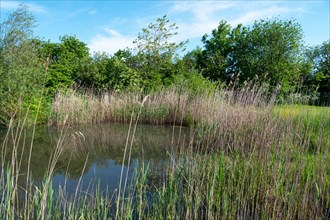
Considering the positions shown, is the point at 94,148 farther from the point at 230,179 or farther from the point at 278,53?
the point at 278,53

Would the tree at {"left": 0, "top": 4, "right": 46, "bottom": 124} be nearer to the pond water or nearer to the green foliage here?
the pond water

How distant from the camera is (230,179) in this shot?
3072 mm

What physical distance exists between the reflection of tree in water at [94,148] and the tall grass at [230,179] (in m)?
0.64

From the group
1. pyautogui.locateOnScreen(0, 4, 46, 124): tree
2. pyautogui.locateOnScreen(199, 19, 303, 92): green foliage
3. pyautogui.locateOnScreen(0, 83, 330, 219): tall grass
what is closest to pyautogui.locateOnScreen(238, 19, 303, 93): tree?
pyautogui.locateOnScreen(199, 19, 303, 92): green foliage

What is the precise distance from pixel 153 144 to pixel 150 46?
27.5ft

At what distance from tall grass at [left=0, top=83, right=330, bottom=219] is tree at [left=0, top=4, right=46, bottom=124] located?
4600mm

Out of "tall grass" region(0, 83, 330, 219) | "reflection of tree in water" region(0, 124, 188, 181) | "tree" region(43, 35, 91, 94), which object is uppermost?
"tree" region(43, 35, 91, 94)

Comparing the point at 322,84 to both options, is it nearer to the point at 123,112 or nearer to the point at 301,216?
the point at 123,112

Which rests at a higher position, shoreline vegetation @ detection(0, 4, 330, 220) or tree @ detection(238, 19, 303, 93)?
tree @ detection(238, 19, 303, 93)

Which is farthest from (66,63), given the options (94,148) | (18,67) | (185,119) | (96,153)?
(96,153)

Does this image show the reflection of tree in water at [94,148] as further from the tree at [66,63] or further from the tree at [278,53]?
the tree at [278,53]

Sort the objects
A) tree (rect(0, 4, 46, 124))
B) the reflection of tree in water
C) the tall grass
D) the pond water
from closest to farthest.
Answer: the tall grass, the pond water, the reflection of tree in water, tree (rect(0, 4, 46, 124))

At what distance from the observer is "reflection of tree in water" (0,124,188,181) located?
529 centimetres

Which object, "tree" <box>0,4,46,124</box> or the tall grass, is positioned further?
"tree" <box>0,4,46,124</box>
